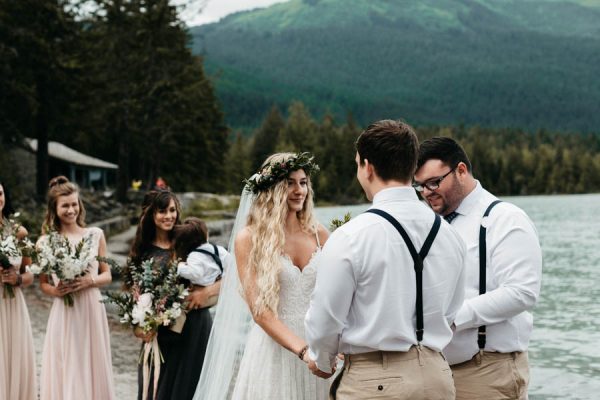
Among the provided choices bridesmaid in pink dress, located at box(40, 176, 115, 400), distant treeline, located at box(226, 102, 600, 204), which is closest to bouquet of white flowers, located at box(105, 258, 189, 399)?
bridesmaid in pink dress, located at box(40, 176, 115, 400)

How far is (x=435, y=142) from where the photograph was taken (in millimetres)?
4391

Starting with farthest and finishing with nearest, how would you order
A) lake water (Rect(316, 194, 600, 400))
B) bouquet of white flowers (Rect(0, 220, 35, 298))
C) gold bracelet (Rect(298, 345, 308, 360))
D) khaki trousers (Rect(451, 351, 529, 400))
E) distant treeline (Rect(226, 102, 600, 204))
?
distant treeline (Rect(226, 102, 600, 204))
lake water (Rect(316, 194, 600, 400))
bouquet of white flowers (Rect(0, 220, 35, 298))
gold bracelet (Rect(298, 345, 308, 360))
khaki trousers (Rect(451, 351, 529, 400))

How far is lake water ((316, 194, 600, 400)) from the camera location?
48.8 ft

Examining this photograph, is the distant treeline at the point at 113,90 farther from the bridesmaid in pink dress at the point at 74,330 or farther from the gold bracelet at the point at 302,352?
the gold bracelet at the point at 302,352

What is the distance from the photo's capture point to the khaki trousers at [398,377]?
3438 millimetres

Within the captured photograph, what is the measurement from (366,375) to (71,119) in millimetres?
38404

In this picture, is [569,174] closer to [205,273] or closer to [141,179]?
[141,179]

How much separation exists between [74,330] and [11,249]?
0.95 metres

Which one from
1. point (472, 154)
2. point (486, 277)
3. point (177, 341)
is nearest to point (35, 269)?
point (177, 341)

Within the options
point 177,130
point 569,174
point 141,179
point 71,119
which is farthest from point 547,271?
point 569,174

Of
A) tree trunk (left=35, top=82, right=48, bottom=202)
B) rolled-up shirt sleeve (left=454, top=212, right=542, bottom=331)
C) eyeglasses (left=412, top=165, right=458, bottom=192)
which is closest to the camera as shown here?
rolled-up shirt sleeve (left=454, top=212, right=542, bottom=331)

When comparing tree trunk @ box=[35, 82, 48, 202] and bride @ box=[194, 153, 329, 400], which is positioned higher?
bride @ box=[194, 153, 329, 400]

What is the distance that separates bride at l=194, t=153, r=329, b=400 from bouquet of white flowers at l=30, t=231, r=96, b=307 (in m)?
2.78

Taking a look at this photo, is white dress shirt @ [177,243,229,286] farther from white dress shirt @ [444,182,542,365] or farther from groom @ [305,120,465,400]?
groom @ [305,120,465,400]
